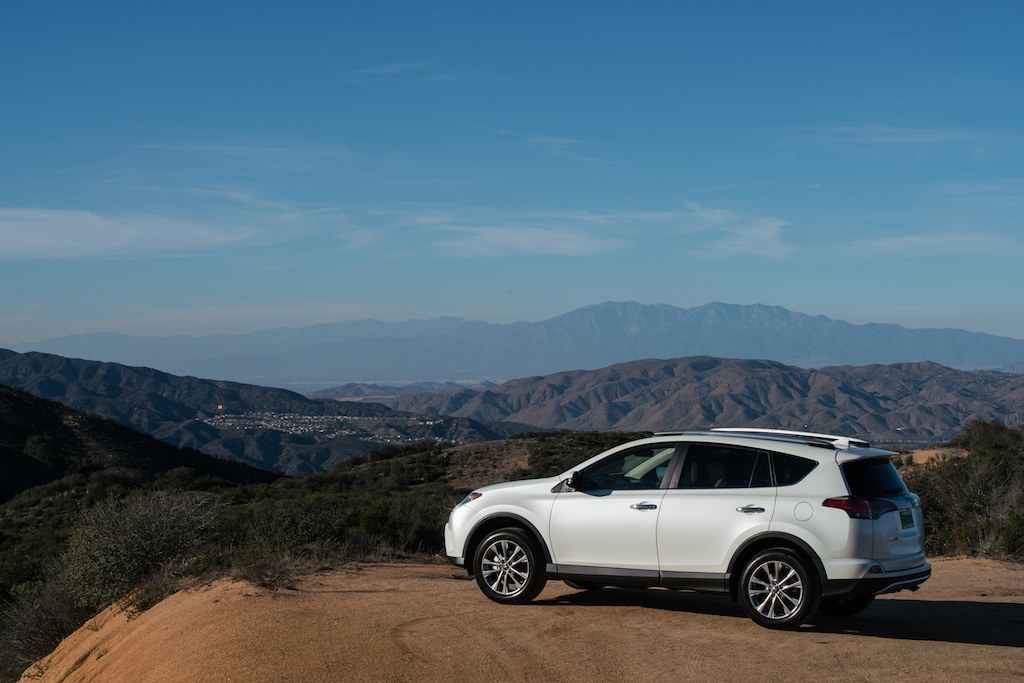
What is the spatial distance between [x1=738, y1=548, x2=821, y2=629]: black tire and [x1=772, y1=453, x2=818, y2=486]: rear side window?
2.07ft

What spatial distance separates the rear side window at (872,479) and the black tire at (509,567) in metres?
3.17

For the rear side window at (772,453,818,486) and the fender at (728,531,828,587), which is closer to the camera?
the fender at (728,531,828,587)

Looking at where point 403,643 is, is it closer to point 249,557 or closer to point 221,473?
point 249,557

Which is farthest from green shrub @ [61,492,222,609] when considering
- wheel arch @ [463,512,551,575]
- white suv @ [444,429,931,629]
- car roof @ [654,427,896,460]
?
car roof @ [654,427,896,460]

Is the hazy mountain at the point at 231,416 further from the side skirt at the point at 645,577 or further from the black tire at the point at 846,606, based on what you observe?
the black tire at the point at 846,606

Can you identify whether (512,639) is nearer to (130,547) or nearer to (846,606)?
(846,606)

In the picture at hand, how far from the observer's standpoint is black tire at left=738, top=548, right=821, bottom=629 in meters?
9.35

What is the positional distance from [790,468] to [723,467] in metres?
0.63

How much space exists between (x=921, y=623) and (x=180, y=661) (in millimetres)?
7065

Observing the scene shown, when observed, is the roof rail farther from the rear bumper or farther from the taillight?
the rear bumper

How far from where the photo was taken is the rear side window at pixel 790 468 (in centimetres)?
962

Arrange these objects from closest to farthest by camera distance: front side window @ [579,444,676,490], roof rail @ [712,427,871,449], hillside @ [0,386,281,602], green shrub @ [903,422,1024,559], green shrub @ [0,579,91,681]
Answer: roof rail @ [712,427,871,449]
front side window @ [579,444,676,490]
green shrub @ [0,579,91,681]
green shrub @ [903,422,1024,559]
hillside @ [0,386,281,602]

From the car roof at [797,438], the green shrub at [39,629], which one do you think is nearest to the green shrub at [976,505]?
the car roof at [797,438]

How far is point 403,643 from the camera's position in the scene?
30.5 ft
